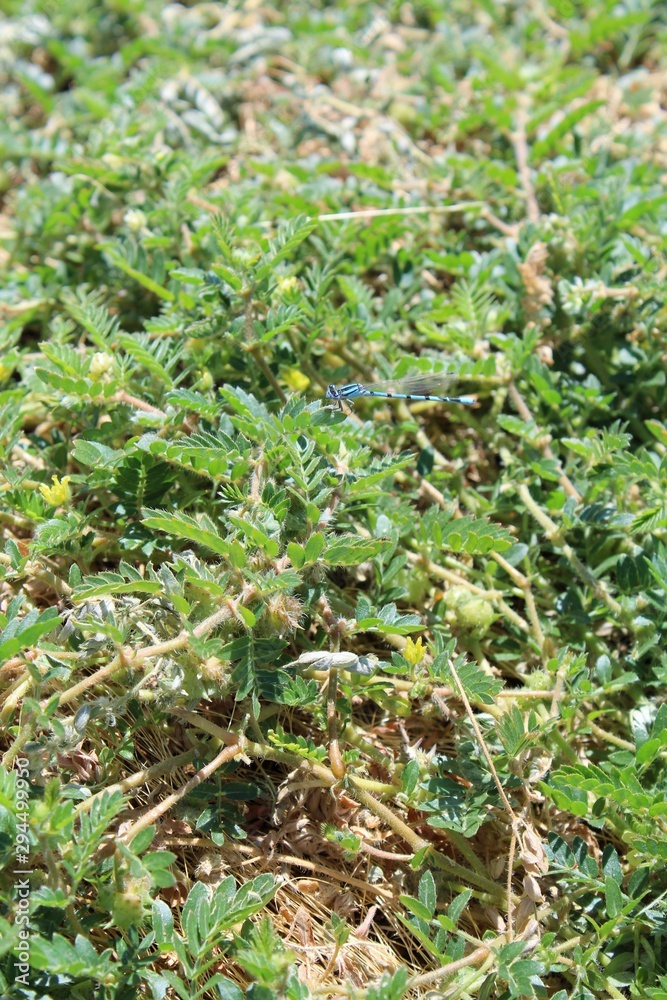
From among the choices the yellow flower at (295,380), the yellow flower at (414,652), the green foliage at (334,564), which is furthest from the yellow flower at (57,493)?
the yellow flower at (414,652)

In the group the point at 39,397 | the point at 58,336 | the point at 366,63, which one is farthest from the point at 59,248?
the point at 366,63

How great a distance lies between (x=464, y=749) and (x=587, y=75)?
269cm

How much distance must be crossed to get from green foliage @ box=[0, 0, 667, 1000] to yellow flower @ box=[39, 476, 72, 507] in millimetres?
14

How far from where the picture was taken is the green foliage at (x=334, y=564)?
1.76m

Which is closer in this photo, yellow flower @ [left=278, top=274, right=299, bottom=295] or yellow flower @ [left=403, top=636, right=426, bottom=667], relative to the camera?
yellow flower @ [left=403, top=636, right=426, bottom=667]

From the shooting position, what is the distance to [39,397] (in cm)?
228

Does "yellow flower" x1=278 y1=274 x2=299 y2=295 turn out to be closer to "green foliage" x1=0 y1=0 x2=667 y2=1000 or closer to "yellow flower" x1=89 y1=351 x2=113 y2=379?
"green foliage" x1=0 y1=0 x2=667 y2=1000

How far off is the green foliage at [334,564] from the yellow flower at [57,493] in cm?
1

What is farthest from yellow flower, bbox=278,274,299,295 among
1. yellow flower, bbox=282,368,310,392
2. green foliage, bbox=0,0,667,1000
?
yellow flower, bbox=282,368,310,392

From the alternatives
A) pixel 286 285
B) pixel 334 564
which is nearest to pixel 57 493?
pixel 334 564

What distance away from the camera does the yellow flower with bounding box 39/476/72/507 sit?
203cm

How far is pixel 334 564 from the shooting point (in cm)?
185

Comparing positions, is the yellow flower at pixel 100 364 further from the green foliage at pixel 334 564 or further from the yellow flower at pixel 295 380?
the yellow flower at pixel 295 380

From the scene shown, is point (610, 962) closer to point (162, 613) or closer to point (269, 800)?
point (269, 800)
